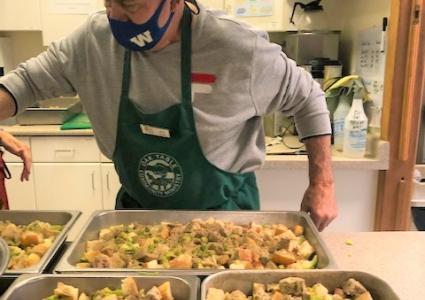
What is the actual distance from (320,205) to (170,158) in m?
0.42

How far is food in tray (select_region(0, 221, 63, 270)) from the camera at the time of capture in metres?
0.89

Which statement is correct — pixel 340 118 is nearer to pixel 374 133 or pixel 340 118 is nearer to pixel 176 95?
pixel 374 133

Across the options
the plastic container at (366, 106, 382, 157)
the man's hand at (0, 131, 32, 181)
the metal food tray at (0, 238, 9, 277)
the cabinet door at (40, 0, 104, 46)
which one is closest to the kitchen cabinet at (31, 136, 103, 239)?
the cabinet door at (40, 0, 104, 46)

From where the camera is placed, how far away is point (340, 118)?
226 cm

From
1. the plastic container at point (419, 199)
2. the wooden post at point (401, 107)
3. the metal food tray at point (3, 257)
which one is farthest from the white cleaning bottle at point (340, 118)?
the metal food tray at point (3, 257)

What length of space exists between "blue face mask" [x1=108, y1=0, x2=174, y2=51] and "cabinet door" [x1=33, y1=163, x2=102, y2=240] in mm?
1718

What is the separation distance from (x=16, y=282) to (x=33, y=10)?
2349 millimetres

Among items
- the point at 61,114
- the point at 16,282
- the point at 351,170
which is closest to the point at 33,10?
the point at 61,114

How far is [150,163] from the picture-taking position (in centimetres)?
116

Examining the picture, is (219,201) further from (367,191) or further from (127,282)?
(367,191)

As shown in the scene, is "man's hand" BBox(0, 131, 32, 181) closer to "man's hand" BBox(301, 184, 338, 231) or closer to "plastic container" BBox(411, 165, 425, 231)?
"man's hand" BBox(301, 184, 338, 231)

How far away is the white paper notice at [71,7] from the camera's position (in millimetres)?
2754

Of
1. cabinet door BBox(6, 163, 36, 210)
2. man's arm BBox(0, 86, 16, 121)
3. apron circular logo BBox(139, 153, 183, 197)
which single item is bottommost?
cabinet door BBox(6, 163, 36, 210)

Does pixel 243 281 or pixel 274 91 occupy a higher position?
pixel 274 91
